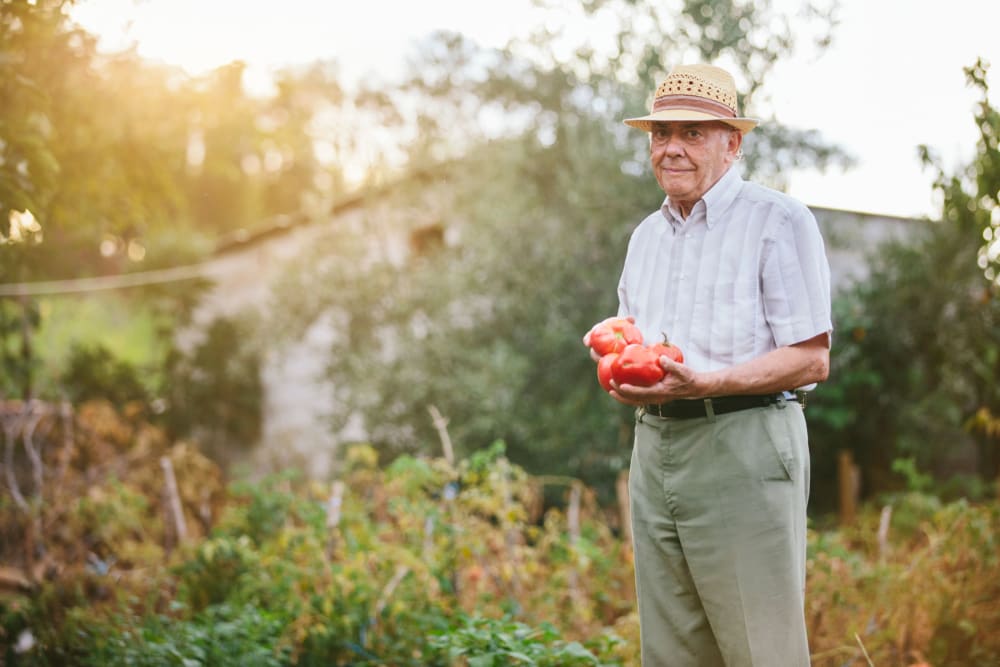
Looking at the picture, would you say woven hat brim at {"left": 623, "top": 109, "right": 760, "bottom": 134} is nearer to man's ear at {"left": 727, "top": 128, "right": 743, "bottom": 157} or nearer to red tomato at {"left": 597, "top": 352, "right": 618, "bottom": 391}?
man's ear at {"left": 727, "top": 128, "right": 743, "bottom": 157}

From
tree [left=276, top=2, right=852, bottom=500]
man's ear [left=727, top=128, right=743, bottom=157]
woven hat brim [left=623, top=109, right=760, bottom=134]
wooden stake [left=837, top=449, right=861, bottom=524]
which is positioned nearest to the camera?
woven hat brim [left=623, top=109, right=760, bottom=134]

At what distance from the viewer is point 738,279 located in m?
2.42

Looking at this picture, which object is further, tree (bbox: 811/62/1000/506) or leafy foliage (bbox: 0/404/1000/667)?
tree (bbox: 811/62/1000/506)

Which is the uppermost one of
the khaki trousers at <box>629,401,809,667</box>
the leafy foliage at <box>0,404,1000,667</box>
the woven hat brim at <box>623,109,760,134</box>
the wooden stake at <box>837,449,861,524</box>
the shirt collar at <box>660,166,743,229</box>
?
the woven hat brim at <box>623,109,760,134</box>

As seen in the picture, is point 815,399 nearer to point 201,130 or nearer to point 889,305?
point 889,305

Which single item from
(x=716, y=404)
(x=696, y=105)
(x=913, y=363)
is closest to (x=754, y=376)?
(x=716, y=404)

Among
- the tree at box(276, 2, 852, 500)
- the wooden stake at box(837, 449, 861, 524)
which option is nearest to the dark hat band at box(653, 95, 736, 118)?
the tree at box(276, 2, 852, 500)

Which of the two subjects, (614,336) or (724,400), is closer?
(724,400)

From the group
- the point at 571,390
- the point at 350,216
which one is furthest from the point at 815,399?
the point at 350,216

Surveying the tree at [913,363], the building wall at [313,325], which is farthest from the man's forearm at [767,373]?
the building wall at [313,325]

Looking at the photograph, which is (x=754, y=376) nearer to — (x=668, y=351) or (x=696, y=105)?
(x=668, y=351)

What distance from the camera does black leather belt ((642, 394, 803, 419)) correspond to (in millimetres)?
2398

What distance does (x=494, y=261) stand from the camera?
9.02 meters

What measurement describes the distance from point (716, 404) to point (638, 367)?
0.24m
